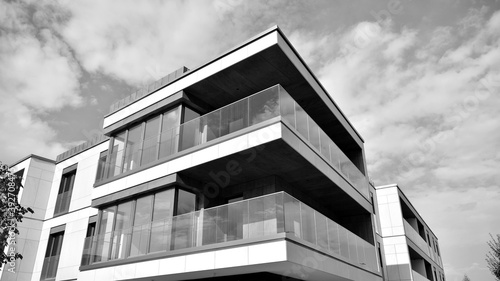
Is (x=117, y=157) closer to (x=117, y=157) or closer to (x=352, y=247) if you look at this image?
(x=117, y=157)

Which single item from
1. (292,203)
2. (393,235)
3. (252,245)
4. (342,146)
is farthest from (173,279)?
(393,235)

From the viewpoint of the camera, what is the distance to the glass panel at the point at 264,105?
1195 centimetres

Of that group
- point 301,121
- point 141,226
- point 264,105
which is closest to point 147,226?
point 141,226

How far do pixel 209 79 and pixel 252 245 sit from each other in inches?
238

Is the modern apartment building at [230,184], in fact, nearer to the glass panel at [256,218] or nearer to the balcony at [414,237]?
the glass panel at [256,218]

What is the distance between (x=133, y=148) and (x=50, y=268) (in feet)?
26.1

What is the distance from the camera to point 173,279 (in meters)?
12.5

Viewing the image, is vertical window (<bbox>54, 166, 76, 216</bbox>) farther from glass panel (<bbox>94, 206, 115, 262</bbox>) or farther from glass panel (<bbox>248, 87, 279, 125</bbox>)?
glass panel (<bbox>248, 87, 279, 125</bbox>)

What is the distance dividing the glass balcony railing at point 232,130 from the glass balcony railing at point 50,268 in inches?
243

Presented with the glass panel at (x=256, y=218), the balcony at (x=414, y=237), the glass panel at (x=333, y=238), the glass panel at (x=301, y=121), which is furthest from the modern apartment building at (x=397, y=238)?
the glass panel at (x=256, y=218)

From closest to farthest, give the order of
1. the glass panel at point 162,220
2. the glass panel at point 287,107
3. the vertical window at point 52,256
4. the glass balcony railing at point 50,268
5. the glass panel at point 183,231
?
the glass panel at point 183,231, the glass panel at point 287,107, the glass panel at point 162,220, the glass balcony railing at point 50,268, the vertical window at point 52,256

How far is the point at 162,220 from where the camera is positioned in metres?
12.4

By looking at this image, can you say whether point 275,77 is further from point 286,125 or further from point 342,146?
point 342,146

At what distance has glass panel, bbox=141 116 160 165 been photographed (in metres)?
14.5
